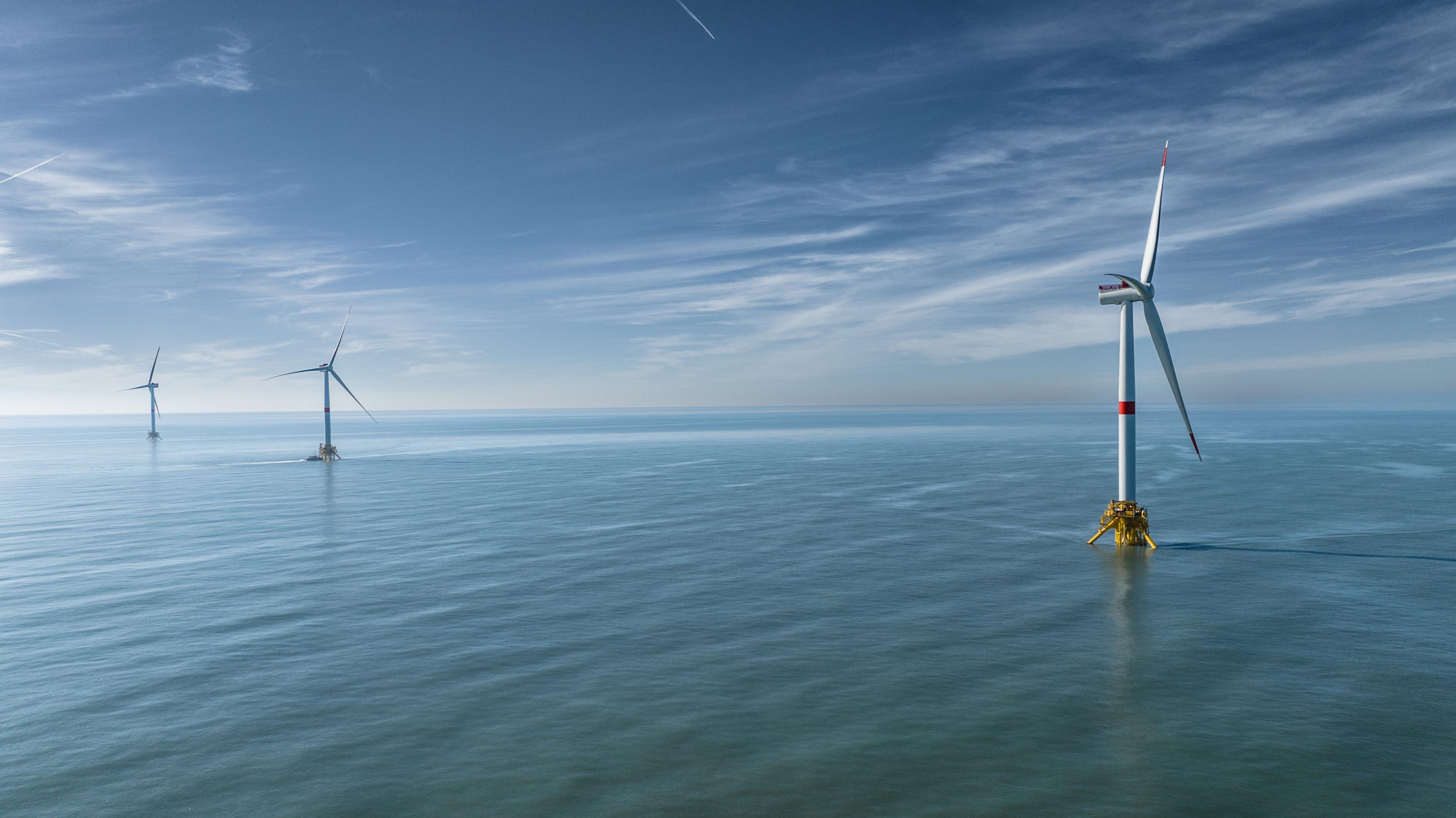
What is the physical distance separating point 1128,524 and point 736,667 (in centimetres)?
3660

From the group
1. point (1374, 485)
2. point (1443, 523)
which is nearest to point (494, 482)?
point (1443, 523)

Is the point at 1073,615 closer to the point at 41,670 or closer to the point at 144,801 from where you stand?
the point at 144,801

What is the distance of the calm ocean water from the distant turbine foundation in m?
1.17

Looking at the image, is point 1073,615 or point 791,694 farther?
point 1073,615

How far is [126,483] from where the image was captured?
119m

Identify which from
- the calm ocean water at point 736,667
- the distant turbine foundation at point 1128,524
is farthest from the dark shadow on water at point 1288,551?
the distant turbine foundation at point 1128,524

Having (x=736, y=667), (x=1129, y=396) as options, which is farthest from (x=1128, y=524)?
(x=736, y=667)

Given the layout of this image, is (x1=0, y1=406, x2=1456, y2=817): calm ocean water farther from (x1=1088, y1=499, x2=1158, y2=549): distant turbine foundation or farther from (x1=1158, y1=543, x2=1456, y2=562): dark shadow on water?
(x1=1088, y1=499, x2=1158, y2=549): distant turbine foundation

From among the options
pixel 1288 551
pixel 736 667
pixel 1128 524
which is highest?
pixel 1128 524

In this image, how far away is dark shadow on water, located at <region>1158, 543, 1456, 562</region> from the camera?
1976 inches

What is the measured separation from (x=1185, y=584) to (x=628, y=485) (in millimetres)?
71266

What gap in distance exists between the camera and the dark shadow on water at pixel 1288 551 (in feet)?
165

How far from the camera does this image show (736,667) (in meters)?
29.8

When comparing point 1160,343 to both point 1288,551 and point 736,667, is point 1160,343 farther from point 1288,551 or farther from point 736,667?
point 736,667
